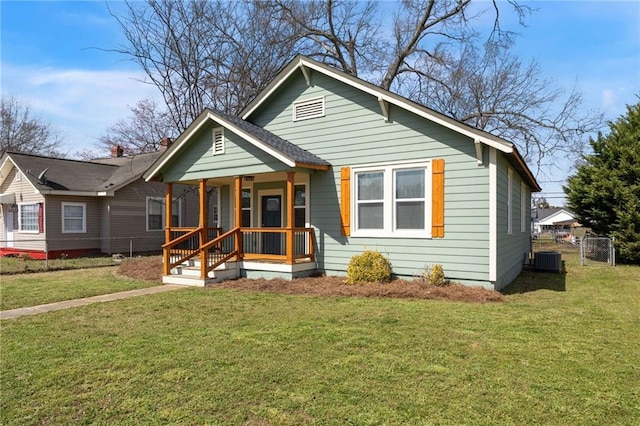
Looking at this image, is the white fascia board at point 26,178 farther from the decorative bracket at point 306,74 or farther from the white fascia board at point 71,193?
the decorative bracket at point 306,74

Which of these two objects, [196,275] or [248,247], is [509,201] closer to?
[248,247]

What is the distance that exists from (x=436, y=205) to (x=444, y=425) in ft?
21.0

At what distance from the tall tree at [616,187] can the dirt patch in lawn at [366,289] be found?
1028cm

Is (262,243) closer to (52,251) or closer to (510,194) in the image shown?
A: (510,194)

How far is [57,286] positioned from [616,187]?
18.8 metres

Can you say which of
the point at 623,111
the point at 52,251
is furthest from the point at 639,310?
the point at 52,251

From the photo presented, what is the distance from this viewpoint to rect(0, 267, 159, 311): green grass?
26.8 feet

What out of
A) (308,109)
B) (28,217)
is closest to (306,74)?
(308,109)

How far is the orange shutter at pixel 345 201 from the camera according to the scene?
10.2m

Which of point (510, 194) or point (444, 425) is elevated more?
point (510, 194)

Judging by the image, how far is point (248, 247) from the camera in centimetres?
1223

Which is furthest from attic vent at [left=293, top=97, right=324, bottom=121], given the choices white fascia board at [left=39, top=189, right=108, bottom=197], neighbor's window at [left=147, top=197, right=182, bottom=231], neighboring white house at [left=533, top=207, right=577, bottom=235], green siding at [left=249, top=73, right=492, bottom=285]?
neighboring white house at [left=533, top=207, right=577, bottom=235]

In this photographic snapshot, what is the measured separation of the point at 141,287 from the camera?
31.9ft

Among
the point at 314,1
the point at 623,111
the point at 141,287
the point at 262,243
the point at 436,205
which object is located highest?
the point at 314,1
